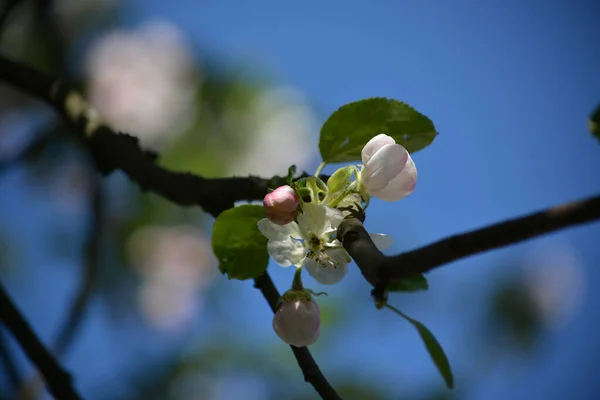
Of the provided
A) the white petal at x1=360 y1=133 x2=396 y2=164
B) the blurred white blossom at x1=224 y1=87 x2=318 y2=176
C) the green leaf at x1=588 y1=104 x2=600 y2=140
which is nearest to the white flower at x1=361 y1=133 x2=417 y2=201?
the white petal at x1=360 y1=133 x2=396 y2=164

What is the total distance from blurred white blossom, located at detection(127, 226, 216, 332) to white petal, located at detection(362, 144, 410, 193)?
1.35 meters

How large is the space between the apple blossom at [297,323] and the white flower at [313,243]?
1.3 inches

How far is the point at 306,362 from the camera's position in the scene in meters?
0.40

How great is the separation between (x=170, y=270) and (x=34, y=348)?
97 centimetres

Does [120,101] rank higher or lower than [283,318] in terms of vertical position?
higher

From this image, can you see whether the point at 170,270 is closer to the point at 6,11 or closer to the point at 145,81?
the point at 145,81

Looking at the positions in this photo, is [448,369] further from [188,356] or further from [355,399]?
[188,356]

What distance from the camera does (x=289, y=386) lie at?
163 centimetres

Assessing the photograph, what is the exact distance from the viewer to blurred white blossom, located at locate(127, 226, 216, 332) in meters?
1.69

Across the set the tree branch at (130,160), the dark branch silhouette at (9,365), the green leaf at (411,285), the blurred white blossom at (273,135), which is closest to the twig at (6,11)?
the tree branch at (130,160)

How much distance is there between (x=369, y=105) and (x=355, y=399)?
4.19 ft

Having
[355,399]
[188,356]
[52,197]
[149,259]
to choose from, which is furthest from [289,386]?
[52,197]

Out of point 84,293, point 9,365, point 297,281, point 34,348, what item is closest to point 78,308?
point 84,293

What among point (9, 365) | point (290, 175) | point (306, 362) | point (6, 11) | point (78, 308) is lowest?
point (9, 365)
